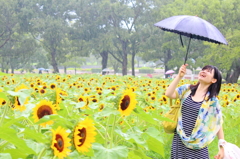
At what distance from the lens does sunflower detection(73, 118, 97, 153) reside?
55.7 inches

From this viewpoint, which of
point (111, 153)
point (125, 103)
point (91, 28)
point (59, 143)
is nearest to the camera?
point (59, 143)

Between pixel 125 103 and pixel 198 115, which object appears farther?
pixel 198 115

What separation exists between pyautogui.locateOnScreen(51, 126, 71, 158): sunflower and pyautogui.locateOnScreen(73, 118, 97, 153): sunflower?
2.3 inches

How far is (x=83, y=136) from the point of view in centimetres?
147

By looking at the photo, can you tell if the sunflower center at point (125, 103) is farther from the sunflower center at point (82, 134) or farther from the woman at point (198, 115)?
the woman at point (198, 115)

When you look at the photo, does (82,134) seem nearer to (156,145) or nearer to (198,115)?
(156,145)

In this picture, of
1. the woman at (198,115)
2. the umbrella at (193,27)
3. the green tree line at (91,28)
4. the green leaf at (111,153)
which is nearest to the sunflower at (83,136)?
the green leaf at (111,153)

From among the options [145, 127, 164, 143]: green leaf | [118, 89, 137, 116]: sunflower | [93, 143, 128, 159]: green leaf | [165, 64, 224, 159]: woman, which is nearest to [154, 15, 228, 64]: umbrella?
[165, 64, 224, 159]: woman

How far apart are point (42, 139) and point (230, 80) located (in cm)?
2190

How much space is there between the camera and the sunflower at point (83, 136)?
4.65ft

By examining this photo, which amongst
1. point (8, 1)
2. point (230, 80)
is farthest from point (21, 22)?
point (230, 80)

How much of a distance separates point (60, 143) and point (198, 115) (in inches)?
89.6

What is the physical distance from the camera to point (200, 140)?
132 inches

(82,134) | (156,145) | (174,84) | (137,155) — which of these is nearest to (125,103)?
(137,155)
